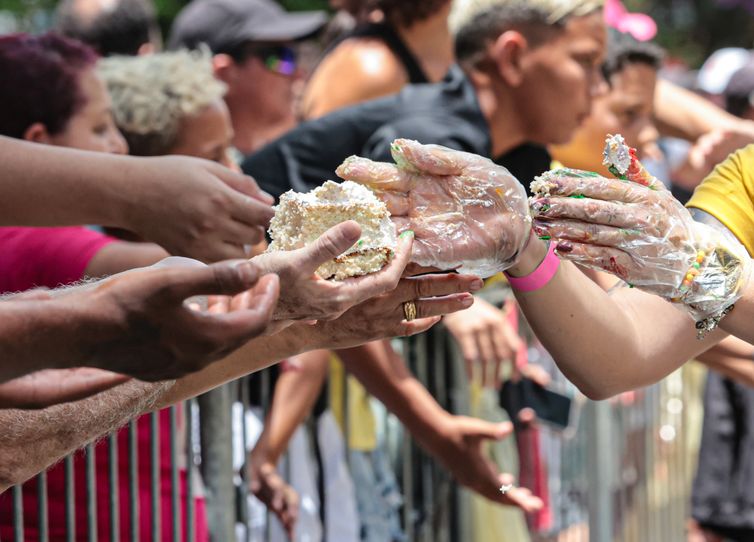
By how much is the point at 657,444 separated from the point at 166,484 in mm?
3738

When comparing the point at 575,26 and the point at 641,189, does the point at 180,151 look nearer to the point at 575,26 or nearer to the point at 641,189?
the point at 575,26

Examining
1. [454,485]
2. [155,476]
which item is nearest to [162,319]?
[155,476]

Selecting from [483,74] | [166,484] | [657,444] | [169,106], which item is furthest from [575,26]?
[657,444]

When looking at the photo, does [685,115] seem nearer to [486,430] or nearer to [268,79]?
[268,79]

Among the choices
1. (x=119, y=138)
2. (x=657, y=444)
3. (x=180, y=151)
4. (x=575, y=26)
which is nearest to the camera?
(x=119, y=138)

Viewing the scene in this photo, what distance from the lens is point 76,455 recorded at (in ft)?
9.23

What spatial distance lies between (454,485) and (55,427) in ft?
9.18

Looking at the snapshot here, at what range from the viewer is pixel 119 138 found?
10.7 feet

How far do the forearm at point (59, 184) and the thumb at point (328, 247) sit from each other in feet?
2.56

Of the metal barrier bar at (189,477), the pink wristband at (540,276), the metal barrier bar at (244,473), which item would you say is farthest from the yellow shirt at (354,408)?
the pink wristband at (540,276)

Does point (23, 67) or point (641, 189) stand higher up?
point (641, 189)

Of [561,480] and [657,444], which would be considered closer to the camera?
[561,480]

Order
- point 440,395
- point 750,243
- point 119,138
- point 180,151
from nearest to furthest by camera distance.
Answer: point 750,243 < point 119,138 < point 180,151 < point 440,395

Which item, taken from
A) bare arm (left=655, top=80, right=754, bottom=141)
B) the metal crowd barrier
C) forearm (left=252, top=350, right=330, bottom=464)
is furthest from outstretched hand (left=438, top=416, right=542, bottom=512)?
bare arm (left=655, top=80, right=754, bottom=141)
